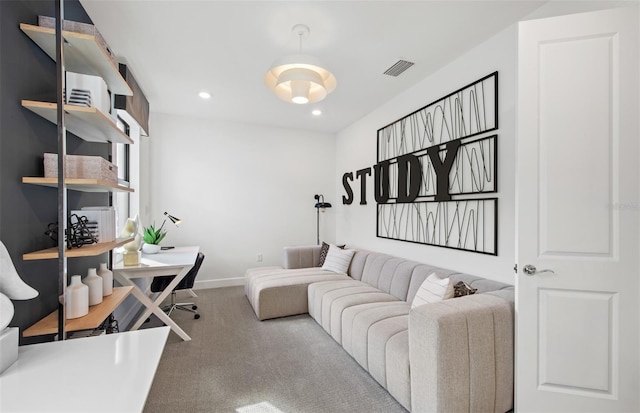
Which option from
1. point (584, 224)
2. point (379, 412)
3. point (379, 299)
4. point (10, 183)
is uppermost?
point (10, 183)

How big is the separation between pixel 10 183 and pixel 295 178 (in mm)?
3894

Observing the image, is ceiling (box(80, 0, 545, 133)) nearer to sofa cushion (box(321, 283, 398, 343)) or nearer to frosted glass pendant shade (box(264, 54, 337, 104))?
frosted glass pendant shade (box(264, 54, 337, 104))

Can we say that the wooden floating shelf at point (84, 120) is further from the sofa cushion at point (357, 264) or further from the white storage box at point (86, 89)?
the sofa cushion at point (357, 264)

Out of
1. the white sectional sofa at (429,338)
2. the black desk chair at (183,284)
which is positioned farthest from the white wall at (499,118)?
the black desk chair at (183,284)

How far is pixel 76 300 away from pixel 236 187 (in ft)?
10.6

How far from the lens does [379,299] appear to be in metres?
2.75

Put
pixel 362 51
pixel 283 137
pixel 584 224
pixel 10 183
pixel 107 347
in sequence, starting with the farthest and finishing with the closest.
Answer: pixel 283 137 → pixel 362 51 → pixel 584 224 → pixel 10 183 → pixel 107 347

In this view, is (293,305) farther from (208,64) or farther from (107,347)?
(208,64)

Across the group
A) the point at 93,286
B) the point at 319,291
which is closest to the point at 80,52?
the point at 93,286

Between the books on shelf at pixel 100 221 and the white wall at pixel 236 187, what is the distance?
2.58 metres

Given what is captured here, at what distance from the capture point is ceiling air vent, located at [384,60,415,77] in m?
2.71

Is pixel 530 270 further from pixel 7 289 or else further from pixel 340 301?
pixel 7 289

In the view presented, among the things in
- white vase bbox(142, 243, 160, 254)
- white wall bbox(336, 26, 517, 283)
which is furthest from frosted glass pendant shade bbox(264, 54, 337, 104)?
white vase bbox(142, 243, 160, 254)

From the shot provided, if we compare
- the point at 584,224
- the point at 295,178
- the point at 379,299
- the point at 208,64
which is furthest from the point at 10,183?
the point at 295,178
